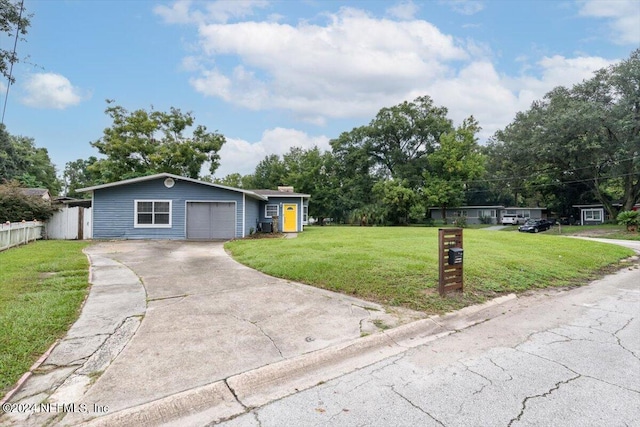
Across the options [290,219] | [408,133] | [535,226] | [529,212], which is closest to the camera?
[290,219]

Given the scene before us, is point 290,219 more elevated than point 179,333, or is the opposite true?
point 290,219

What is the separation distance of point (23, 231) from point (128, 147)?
1834cm

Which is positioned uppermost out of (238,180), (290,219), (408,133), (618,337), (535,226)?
(408,133)

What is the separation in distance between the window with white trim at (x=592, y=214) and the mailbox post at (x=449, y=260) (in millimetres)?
44189

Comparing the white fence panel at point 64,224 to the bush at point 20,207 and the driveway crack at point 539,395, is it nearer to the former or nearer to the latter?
the bush at point 20,207

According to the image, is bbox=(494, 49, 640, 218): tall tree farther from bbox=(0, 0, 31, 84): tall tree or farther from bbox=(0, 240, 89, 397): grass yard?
bbox=(0, 240, 89, 397): grass yard

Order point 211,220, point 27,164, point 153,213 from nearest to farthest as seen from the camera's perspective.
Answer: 1. point 153,213
2. point 211,220
3. point 27,164

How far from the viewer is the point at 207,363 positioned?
313 centimetres

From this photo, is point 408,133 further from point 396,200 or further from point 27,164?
point 27,164

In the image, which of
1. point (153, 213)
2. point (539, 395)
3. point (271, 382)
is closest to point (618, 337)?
point (539, 395)

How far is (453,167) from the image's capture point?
3659 cm

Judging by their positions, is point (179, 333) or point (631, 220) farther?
point (631, 220)

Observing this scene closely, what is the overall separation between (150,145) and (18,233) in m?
20.0

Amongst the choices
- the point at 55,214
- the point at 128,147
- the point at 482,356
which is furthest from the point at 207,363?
the point at 128,147
